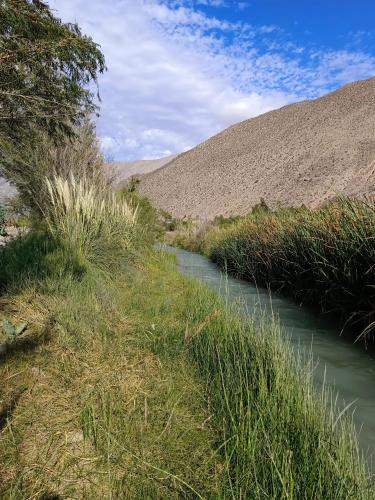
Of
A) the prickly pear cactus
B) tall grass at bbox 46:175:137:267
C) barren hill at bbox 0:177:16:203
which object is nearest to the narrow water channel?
the prickly pear cactus

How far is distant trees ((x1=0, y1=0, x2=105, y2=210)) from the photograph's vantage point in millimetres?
6578

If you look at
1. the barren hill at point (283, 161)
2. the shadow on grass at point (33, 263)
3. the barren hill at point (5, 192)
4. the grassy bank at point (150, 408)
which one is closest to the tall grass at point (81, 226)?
the shadow on grass at point (33, 263)

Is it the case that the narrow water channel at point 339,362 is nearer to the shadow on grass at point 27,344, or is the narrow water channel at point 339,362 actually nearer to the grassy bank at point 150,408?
the grassy bank at point 150,408

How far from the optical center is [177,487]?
5.01 ft

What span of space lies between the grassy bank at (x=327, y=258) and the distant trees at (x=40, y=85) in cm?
490

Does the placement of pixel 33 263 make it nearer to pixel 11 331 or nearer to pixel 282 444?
pixel 11 331

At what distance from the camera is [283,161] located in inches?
1966

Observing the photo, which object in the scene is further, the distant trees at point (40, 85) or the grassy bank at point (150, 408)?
the distant trees at point (40, 85)

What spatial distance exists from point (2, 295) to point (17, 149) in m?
6.31

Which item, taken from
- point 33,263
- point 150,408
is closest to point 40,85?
point 33,263

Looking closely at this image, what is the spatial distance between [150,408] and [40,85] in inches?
297

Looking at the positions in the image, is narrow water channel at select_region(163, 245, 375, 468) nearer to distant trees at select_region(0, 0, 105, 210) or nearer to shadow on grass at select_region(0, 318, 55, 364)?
shadow on grass at select_region(0, 318, 55, 364)

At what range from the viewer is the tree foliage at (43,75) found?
6441mm

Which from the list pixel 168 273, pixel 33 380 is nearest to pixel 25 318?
pixel 33 380
